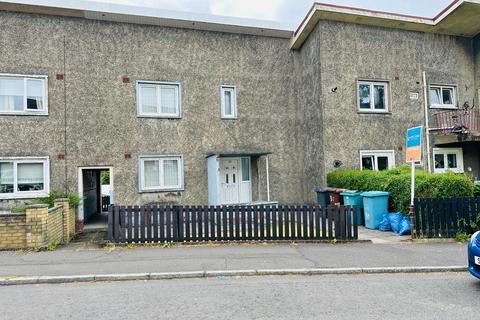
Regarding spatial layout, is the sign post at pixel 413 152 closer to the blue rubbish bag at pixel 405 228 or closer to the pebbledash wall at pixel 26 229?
the blue rubbish bag at pixel 405 228

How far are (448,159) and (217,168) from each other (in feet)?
33.6

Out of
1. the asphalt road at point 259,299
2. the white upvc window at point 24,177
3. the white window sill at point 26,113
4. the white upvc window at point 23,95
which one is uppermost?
the white upvc window at point 23,95

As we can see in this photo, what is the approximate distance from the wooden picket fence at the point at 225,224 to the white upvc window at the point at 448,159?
27.6 ft

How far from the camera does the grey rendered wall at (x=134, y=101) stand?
38.9ft

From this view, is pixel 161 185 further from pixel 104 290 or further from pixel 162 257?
pixel 104 290

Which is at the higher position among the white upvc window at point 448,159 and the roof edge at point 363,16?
the roof edge at point 363,16

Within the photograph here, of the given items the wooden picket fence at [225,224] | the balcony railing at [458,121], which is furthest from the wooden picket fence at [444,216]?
the balcony railing at [458,121]

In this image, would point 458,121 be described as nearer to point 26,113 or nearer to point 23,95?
point 26,113

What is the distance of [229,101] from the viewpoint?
14031mm

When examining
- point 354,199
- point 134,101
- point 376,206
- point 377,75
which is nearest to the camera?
point 376,206

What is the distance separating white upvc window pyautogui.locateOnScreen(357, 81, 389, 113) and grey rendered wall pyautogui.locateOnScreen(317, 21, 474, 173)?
239 millimetres

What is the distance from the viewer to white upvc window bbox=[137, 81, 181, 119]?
12.9 m

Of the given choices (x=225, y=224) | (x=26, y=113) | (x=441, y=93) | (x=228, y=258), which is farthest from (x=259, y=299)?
(x=441, y=93)

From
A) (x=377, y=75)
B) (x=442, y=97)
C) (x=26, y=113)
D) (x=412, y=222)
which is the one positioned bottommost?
(x=412, y=222)
